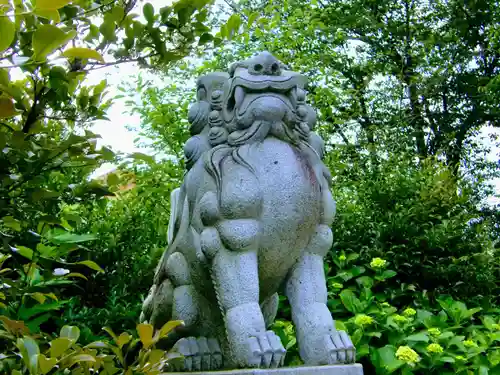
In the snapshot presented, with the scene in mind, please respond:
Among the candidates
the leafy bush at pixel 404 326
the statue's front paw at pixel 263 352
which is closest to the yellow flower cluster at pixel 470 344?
the leafy bush at pixel 404 326

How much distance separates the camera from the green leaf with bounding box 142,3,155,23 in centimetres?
219

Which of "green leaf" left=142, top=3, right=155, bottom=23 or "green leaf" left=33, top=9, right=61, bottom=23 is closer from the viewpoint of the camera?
"green leaf" left=33, top=9, right=61, bottom=23

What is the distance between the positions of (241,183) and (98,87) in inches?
31.4

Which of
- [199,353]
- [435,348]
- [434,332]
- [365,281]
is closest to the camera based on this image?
[199,353]

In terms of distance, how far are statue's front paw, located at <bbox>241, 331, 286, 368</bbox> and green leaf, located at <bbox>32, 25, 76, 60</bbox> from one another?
5.14 ft

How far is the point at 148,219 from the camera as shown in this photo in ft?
20.2

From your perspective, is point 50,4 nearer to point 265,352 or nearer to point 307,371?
point 265,352

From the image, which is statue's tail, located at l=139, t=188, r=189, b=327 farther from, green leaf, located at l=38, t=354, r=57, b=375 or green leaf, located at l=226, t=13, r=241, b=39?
green leaf, located at l=38, t=354, r=57, b=375

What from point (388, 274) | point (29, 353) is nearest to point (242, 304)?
point (29, 353)

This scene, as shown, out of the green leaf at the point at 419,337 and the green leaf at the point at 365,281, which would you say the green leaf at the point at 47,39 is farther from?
the green leaf at the point at 365,281

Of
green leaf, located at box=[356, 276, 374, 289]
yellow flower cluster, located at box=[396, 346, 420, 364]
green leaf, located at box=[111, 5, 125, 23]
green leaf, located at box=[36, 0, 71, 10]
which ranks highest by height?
green leaf, located at box=[111, 5, 125, 23]

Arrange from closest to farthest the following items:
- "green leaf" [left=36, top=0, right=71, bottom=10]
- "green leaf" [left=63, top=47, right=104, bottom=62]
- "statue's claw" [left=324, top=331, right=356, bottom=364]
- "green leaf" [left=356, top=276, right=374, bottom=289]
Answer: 1. "green leaf" [left=36, top=0, right=71, bottom=10]
2. "green leaf" [left=63, top=47, right=104, bottom=62]
3. "statue's claw" [left=324, top=331, right=356, bottom=364]
4. "green leaf" [left=356, top=276, right=374, bottom=289]

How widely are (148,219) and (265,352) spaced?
3.68 m

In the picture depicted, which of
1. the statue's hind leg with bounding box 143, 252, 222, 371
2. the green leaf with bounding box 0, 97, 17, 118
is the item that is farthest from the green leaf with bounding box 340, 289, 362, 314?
the green leaf with bounding box 0, 97, 17, 118
